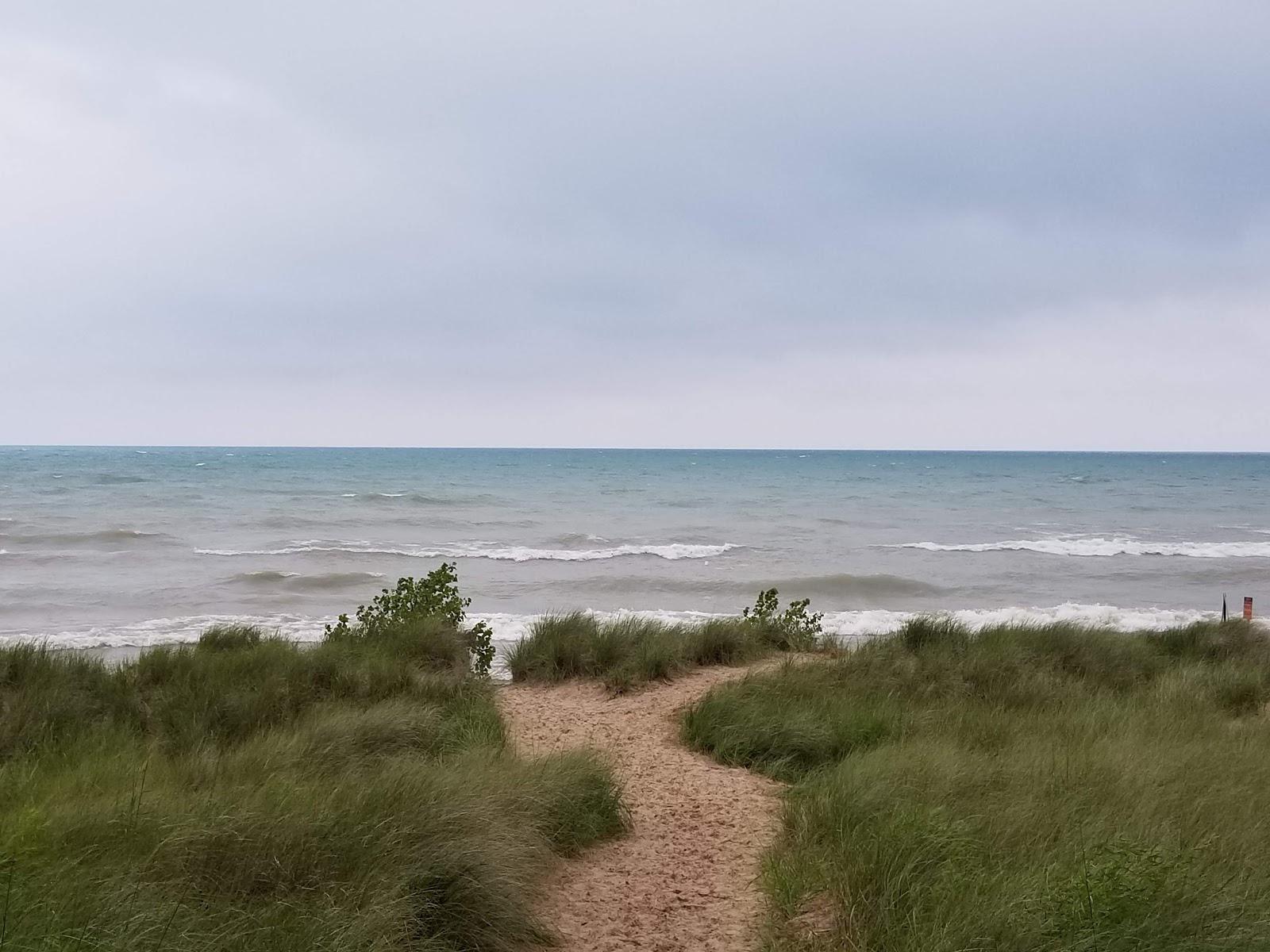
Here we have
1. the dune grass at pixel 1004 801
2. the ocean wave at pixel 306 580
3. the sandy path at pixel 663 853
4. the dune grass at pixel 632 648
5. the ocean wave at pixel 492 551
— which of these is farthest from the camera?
the ocean wave at pixel 492 551

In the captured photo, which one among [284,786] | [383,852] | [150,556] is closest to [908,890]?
[383,852]

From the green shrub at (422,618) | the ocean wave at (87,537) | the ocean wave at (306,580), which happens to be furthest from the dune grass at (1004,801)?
the ocean wave at (87,537)

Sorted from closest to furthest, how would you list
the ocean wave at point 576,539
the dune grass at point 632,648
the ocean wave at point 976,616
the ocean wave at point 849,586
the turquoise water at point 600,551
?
the dune grass at point 632,648
the ocean wave at point 976,616
the turquoise water at point 600,551
the ocean wave at point 849,586
the ocean wave at point 576,539

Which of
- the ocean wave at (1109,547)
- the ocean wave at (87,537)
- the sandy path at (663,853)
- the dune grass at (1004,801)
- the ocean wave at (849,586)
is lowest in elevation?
the ocean wave at (849,586)

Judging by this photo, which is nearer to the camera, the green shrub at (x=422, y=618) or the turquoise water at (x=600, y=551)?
the green shrub at (x=422, y=618)

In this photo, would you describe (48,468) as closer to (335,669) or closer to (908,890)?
(335,669)

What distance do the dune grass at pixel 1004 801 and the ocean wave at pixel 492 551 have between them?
715 inches

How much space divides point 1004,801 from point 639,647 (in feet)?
18.5

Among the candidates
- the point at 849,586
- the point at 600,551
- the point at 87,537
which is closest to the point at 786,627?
the point at 849,586

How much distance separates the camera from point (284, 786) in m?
4.38

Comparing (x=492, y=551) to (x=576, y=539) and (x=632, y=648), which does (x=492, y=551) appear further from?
(x=632, y=648)

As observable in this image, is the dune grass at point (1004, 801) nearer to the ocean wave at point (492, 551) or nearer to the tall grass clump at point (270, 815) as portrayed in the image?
the tall grass clump at point (270, 815)

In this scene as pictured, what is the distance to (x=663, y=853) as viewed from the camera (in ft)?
16.6

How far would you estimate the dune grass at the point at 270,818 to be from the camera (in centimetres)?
320
